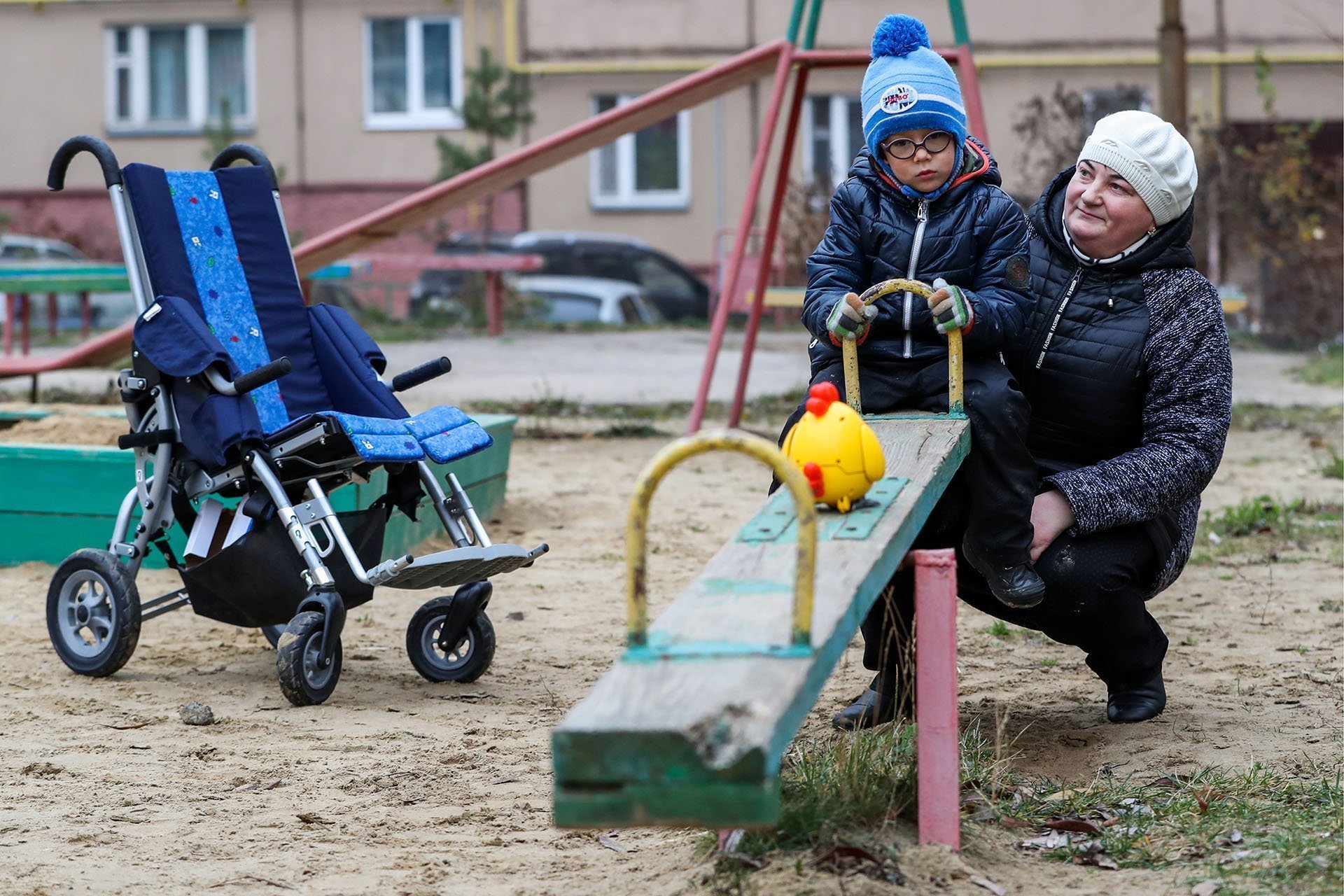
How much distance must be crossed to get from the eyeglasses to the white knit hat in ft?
1.04

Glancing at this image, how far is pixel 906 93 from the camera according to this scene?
3.58m

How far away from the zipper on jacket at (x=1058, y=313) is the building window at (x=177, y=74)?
66.7ft

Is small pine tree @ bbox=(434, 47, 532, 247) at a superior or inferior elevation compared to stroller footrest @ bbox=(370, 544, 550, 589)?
superior

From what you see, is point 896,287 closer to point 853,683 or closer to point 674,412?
point 853,683

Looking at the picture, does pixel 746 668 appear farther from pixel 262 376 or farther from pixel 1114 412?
pixel 262 376

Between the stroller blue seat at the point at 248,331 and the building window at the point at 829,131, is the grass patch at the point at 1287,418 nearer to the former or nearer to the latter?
the stroller blue seat at the point at 248,331

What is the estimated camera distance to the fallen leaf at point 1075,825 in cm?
295

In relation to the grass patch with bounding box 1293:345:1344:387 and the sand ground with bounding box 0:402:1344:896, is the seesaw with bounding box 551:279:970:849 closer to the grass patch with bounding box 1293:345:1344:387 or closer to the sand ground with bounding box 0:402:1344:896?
the sand ground with bounding box 0:402:1344:896

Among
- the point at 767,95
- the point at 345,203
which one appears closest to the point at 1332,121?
the point at 767,95

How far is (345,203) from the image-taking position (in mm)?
22281

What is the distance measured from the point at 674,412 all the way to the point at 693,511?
10.4 feet

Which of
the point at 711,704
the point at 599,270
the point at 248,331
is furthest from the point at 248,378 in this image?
the point at 599,270

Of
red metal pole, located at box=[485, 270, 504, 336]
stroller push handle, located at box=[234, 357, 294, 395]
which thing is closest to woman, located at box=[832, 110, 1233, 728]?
stroller push handle, located at box=[234, 357, 294, 395]

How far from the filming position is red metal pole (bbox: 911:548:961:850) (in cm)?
272
